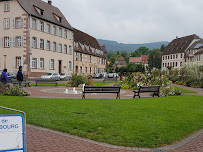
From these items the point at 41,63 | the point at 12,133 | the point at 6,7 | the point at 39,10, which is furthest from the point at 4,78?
the point at 39,10

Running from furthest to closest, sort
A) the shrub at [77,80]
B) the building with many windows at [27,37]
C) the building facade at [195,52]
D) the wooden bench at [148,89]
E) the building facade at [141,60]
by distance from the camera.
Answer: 1. the building facade at [141,60]
2. the building facade at [195,52]
3. the building with many windows at [27,37]
4. the shrub at [77,80]
5. the wooden bench at [148,89]

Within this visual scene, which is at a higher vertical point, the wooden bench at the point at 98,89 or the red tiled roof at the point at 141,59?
the red tiled roof at the point at 141,59

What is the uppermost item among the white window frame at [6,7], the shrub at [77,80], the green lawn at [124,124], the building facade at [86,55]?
the white window frame at [6,7]

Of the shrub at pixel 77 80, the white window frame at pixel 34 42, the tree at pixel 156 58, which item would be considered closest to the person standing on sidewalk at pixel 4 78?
the shrub at pixel 77 80

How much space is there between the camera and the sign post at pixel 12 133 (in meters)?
3.40

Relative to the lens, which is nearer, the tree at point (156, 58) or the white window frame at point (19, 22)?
the white window frame at point (19, 22)

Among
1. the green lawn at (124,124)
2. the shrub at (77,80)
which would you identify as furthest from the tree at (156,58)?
the green lawn at (124,124)

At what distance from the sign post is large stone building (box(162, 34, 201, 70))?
71.9 m

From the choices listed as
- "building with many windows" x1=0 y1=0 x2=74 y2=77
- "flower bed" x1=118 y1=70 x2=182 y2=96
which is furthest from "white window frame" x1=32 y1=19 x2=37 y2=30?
"flower bed" x1=118 y1=70 x2=182 y2=96

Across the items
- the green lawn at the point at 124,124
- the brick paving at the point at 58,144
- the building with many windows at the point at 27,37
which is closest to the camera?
the brick paving at the point at 58,144

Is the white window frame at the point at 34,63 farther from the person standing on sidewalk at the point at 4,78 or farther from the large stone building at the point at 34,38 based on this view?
the person standing on sidewalk at the point at 4,78

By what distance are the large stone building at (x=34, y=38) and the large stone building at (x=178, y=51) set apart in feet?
128

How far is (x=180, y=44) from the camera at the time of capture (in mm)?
78750

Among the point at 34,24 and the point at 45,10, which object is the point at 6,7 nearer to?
the point at 34,24
